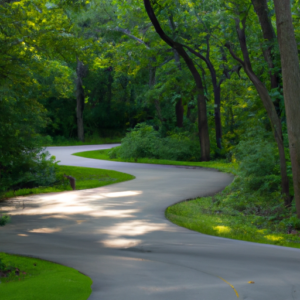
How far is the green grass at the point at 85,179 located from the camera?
1600 cm

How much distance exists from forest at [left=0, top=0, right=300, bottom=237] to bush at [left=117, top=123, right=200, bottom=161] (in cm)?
7

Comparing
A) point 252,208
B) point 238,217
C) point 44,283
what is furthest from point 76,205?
point 44,283

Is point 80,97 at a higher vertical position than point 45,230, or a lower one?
higher

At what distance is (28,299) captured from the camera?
510 cm

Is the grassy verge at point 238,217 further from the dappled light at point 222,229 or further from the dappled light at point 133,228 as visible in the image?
the dappled light at point 133,228

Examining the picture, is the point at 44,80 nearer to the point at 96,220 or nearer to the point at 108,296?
the point at 96,220

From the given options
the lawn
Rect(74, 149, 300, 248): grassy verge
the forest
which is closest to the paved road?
the lawn

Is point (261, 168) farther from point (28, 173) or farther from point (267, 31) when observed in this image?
point (28, 173)

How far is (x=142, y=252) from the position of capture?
759 centimetres

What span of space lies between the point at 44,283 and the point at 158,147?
23.7 m

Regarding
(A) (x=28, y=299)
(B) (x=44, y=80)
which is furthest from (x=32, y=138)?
(B) (x=44, y=80)

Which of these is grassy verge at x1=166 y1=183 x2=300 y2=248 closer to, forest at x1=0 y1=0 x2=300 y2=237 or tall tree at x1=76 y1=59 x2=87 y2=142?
forest at x1=0 y1=0 x2=300 y2=237

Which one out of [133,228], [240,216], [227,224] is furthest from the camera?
[240,216]

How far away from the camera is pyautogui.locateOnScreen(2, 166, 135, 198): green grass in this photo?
630 inches
